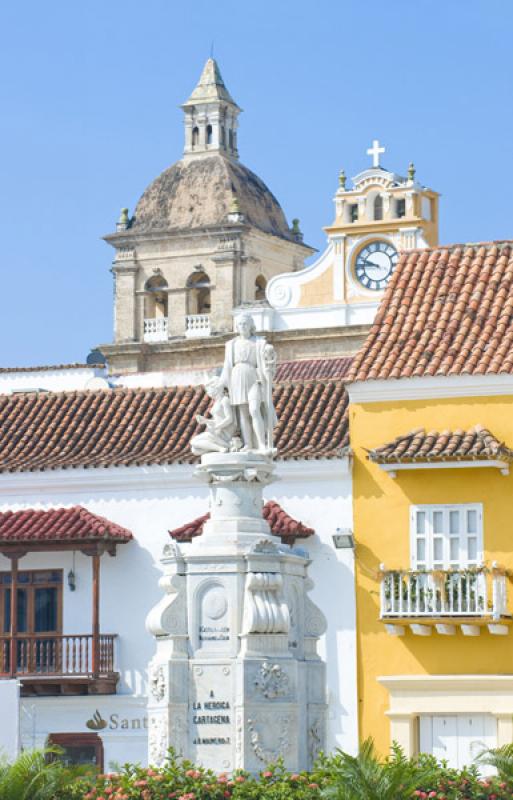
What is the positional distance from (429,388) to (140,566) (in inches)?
238

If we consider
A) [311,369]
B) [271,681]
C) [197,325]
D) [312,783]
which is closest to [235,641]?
[271,681]

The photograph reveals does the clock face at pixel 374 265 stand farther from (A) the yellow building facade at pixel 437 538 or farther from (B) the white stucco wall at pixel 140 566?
(A) the yellow building facade at pixel 437 538

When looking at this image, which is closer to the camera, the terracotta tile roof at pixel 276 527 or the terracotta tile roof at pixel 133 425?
the terracotta tile roof at pixel 276 527

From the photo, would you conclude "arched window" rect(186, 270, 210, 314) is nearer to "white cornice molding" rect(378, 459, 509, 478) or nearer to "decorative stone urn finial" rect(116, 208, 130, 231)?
"decorative stone urn finial" rect(116, 208, 130, 231)

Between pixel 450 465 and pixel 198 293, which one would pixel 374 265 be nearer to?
pixel 198 293

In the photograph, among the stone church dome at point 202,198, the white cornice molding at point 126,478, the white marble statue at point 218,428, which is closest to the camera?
the white marble statue at point 218,428

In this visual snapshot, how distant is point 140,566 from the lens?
43.0 meters

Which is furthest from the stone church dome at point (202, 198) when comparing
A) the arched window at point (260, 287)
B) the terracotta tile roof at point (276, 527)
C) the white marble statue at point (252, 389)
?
the white marble statue at point (252, 389)

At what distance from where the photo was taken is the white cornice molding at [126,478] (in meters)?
41.8

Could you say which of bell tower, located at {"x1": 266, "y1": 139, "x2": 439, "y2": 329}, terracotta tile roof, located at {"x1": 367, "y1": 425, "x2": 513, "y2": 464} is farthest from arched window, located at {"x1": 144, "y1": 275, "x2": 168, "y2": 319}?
terracotta tile roof, located at {"x1": 367, "y1": 425, "x2": 513, "y2": 464}

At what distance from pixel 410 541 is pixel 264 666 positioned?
11.3 meters

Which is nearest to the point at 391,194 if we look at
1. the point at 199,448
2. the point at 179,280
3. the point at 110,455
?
the point at 179,280

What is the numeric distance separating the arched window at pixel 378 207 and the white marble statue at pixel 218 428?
4887cm

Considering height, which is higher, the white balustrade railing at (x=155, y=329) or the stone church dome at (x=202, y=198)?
the stone church dome at (x=202, y=198)
